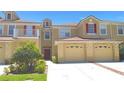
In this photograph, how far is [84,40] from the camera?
23016 millimetres

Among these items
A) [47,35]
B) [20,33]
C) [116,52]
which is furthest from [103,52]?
[20,33]

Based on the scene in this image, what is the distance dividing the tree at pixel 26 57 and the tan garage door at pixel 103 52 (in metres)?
11.3

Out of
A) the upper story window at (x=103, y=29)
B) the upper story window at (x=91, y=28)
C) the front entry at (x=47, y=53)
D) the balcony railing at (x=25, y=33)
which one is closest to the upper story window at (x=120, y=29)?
the upper story window at (x=103, y=29)

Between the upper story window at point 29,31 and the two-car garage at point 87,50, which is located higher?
the upper story window at point 29,31

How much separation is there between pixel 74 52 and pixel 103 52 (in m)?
3.71

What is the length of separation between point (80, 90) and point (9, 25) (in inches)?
860

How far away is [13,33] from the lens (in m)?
26.0

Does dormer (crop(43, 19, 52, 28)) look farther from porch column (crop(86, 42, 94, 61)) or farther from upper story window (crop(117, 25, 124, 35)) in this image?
upper story window (crop(117, 25, 124, 35))

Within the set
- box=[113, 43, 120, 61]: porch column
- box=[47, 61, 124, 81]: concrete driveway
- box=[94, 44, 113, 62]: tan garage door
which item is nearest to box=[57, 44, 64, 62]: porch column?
box=[94, 44, 113, 62]: tan garage door

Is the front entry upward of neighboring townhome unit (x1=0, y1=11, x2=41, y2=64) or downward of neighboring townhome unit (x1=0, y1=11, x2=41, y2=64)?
downward

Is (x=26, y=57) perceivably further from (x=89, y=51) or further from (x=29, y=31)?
(x=29, y=31)

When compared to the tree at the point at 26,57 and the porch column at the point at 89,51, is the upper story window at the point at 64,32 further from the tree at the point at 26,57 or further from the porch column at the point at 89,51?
the tree at the point at 26,57

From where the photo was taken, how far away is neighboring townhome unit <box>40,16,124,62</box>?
75.3 ft

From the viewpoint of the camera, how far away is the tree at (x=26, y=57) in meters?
13.6
